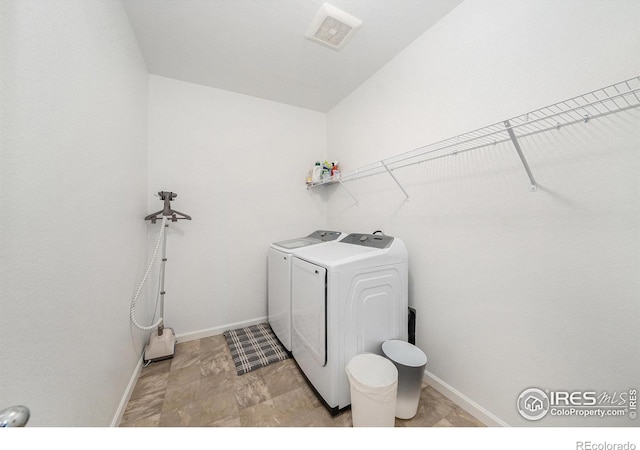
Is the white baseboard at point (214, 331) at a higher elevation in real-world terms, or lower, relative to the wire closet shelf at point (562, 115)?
lower

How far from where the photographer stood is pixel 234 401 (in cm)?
153

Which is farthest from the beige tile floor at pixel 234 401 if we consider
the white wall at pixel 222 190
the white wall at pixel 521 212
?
the white wall at pixel 222 190

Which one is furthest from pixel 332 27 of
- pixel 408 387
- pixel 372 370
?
pixel 408 387

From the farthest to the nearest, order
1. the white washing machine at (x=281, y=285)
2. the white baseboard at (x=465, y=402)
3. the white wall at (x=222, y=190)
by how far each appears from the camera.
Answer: the white wall at (x=222, y=190) → the white washing machine at (x=281, y=285) → the white baseboard at (x=465, y=402)

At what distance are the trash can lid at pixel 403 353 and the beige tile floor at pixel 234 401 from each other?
302 millimetres

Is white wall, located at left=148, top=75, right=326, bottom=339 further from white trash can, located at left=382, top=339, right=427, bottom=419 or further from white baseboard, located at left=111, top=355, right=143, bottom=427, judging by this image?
white trash can, located at left=382, top=339, right=427, bottom=419

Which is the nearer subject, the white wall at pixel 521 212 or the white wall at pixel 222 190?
the white wall at pixel 521 212

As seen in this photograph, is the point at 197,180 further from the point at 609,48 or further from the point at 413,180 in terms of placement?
the point at 609,48

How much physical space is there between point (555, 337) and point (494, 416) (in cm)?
61

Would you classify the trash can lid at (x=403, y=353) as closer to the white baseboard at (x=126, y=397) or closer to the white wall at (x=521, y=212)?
the white wall at (x=521, y=212)

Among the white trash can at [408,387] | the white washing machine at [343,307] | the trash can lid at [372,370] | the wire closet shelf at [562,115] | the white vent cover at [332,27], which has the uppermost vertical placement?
the white vent cover at [332,27]

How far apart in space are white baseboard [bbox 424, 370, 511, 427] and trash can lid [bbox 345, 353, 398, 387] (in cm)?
55

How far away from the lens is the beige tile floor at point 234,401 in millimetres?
1382

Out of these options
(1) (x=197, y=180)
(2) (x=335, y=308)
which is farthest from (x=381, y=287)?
(1) (x=197, y=180)
